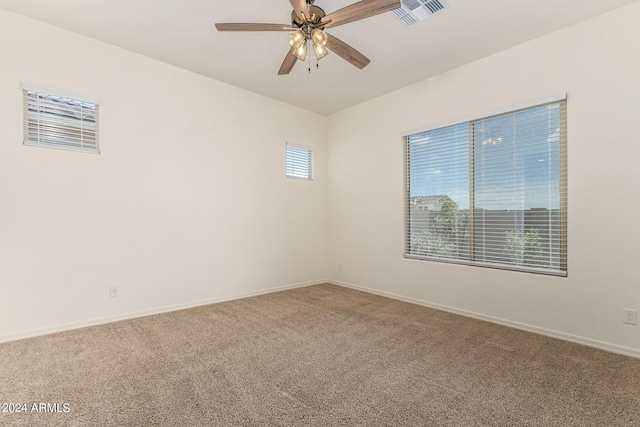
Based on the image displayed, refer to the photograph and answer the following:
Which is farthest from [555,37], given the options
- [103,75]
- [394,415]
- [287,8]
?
[103,75]

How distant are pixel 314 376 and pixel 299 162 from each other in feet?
11.8

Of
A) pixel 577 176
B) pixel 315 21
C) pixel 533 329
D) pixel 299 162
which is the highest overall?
pixel 315 21

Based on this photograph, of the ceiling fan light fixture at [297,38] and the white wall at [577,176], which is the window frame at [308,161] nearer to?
the white wall at [577,176]

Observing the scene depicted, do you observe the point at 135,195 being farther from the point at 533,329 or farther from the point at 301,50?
the point at 533,329

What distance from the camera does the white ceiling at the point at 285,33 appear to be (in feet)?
8.52

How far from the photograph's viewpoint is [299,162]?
16.7 feet

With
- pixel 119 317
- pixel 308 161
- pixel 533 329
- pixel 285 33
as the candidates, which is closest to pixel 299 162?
pixel 308 161

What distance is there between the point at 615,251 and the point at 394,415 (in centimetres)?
245

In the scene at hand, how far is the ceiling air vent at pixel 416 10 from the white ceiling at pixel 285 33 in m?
0.07

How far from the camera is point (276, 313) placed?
358 cm

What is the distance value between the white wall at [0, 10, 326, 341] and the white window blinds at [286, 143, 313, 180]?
16cm

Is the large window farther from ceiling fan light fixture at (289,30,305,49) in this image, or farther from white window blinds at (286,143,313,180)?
ceiling fan light fixture at (289,30,305,49)

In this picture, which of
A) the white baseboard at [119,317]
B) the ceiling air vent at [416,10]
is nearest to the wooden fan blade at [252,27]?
the ceiling air vent at [416,10]

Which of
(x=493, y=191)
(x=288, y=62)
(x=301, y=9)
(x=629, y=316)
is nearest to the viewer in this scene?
(x=301, y=9)
